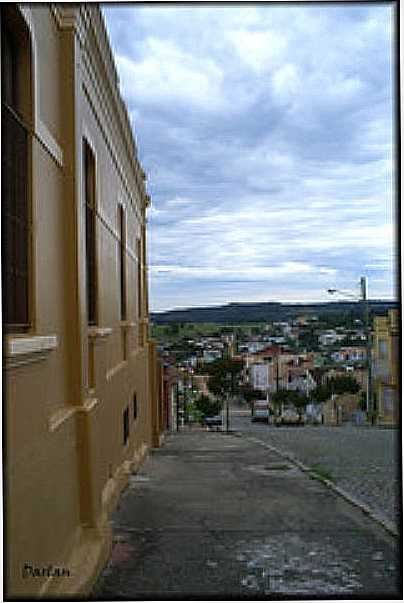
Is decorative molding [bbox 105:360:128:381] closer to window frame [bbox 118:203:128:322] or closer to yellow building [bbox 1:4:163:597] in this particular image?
yellow building [bbox 1:4:163:597]

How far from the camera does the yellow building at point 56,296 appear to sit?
3717 millimetres

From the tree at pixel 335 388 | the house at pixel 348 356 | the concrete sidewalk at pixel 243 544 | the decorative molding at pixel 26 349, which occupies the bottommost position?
the tree at pixel 335 388

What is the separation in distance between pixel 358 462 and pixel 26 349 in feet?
30.3

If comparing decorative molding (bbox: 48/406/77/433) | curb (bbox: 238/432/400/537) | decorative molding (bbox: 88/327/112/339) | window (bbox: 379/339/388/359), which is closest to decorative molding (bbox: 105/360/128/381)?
decorative molding (bbox: 88/327/112/339)

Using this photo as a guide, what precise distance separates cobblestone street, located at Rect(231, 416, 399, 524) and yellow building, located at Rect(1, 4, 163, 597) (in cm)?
228

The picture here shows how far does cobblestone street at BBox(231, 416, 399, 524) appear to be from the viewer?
835 cm

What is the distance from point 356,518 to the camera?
736 cm

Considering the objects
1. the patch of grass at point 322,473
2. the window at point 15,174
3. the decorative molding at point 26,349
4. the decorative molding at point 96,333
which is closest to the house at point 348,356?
the patch of grass at point 322,473

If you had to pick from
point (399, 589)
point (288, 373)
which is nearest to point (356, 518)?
point (399, 589)

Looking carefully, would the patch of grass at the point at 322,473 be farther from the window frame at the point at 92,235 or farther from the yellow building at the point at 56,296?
the window frame at the point at 92,235

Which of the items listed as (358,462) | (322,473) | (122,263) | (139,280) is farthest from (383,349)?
(122,263)

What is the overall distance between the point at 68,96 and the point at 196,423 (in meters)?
41.8

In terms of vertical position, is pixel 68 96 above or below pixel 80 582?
above

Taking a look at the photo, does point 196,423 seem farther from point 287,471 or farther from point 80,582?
point 80,582
